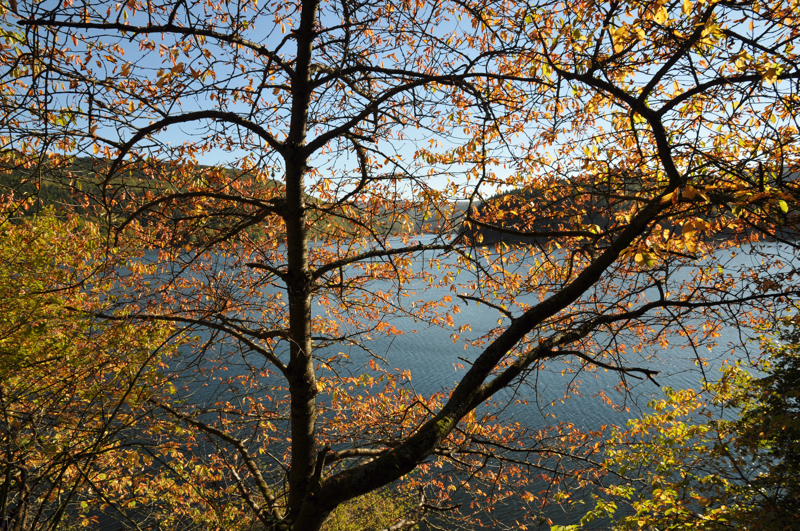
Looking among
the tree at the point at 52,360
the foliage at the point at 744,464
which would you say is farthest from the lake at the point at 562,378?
the tree at the point at 52,360

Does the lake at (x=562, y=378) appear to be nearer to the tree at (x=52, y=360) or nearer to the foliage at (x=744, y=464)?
the foliage at (x=744, y=464)

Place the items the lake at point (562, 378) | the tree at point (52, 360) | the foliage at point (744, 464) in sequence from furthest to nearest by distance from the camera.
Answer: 1. the lake at point (562, 378)
2. the foliage at point (744, 464)
3. the tree at point (52, 360)

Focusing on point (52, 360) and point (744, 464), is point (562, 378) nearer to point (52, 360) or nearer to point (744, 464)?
point (744, 464)

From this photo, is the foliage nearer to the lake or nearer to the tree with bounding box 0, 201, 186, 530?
the lake

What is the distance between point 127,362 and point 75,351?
31.5 inches

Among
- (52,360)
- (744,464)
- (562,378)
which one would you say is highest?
(562,378)

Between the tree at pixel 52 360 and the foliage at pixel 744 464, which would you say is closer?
the tree at pixel 52 360

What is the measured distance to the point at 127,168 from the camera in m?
4.56

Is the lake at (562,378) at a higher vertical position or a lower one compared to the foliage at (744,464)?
higher

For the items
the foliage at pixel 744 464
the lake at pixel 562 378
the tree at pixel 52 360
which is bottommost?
the foliage at pixel 744 464

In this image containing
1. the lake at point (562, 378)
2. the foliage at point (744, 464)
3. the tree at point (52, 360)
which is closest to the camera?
the tree at point (52, 360)

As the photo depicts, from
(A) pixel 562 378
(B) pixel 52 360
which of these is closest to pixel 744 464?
(B) pixel 52 360

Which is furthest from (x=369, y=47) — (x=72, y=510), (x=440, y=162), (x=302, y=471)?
(x=72, y=510)

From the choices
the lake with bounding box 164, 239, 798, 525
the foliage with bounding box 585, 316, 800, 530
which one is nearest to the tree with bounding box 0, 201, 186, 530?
the foliage with bounding box 585, 316, 800, 530
